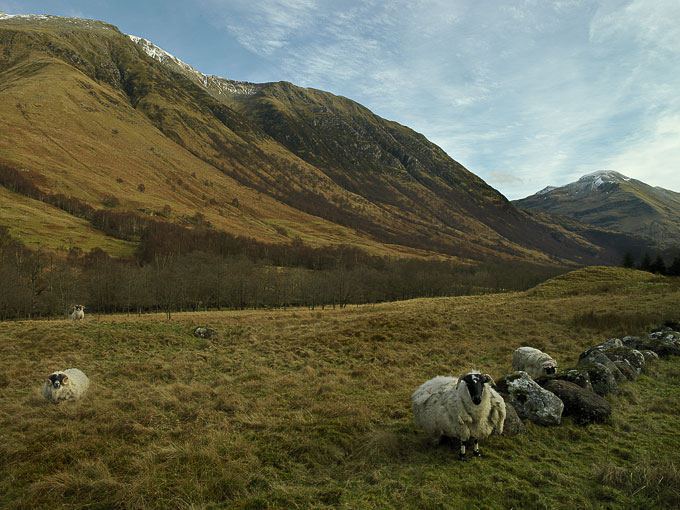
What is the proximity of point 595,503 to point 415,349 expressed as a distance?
15058 mm

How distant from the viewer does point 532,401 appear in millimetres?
9695

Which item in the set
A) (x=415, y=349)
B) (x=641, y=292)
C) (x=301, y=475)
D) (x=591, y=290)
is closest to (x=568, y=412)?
(x=301, y=475)

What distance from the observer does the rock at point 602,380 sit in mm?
11086

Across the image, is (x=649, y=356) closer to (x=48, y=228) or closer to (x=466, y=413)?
(x=466, y=413)

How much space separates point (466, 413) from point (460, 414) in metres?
0.17

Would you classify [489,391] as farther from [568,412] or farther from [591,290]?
[591,290]

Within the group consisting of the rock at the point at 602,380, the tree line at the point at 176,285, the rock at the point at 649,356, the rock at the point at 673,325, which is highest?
the rock at the point at 673,325

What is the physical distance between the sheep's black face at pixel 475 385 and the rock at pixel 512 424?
5.98 feet

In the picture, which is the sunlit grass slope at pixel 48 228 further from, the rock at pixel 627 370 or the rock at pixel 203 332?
the rock at pixel 627 370

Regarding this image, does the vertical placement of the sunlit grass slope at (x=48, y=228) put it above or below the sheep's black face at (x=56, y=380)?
above

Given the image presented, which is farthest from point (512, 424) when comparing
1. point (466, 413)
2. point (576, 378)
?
point (576, 378)

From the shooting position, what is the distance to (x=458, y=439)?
28.3ft

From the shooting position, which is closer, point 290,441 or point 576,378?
point 290,441

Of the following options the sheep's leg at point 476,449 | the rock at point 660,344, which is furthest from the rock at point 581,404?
the rock at point 660,344
